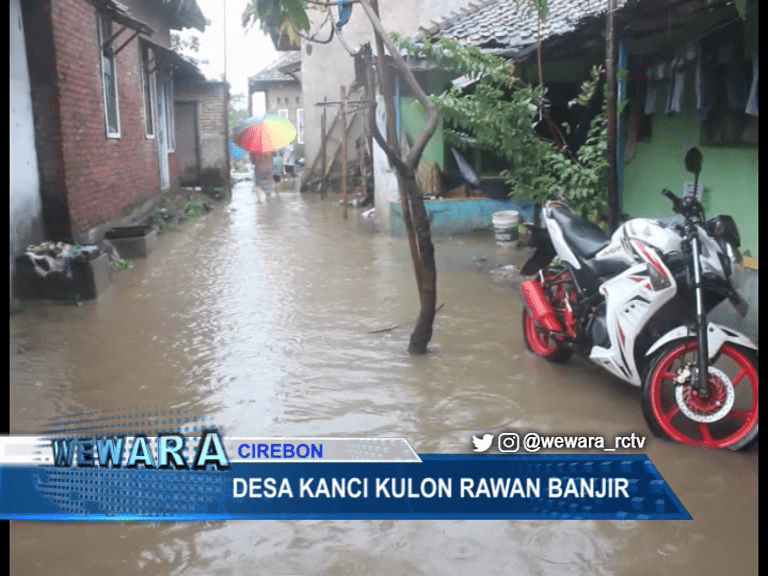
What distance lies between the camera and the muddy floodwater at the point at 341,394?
2932 millimetres

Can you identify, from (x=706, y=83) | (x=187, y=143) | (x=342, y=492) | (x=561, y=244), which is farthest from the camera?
(x=187, y=143)

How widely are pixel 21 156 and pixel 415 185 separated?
446 cm

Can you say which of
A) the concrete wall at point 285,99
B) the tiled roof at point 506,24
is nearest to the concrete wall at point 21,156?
the tiled roof at point 506,24

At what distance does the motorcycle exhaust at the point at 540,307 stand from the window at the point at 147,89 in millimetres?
10185

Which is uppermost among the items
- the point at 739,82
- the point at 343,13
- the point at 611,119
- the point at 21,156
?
the point at 343,13

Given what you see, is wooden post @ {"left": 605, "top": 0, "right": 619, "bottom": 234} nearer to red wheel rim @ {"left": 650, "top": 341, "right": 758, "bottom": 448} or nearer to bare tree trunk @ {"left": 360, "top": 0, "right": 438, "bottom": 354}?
bare tree trunk @ {"left": 360, "top": 0, "right": 438, "bottom": 354}

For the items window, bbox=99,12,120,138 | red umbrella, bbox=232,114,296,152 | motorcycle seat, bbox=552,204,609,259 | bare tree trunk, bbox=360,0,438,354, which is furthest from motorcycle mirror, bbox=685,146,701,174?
red umbrella, bbox=232,114,296,152

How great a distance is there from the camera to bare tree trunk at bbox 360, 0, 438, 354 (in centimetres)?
504

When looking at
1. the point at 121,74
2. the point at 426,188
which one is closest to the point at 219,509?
the point at 426,188

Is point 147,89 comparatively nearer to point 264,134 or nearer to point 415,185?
point 264,134

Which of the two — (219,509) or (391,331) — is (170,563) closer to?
(219,509)

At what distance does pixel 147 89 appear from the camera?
47.0ft

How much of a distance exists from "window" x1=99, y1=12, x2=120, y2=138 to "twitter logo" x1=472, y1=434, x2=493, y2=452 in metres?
8.17

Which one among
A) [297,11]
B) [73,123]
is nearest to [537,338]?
[297,11]
